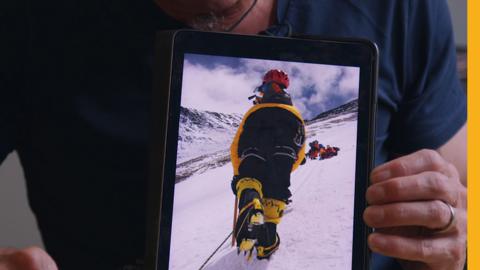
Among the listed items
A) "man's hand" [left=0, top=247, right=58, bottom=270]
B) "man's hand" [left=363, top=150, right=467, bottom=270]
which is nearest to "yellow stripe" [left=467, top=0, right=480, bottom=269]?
"man's hand" [left=363, top=150, right=467, bottom=270]

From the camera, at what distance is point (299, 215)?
42 centimetres

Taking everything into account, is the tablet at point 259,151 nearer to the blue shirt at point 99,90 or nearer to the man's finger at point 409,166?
the man's finger at point 409,166

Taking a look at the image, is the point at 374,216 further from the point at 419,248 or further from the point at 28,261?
the point at 28,261

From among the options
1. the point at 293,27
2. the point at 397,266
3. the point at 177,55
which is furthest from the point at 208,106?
the point at 397,266

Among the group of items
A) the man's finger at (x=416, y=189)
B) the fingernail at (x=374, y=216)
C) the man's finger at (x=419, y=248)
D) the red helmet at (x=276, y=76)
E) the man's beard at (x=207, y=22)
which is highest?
the man's beard at (x=207, y=22)

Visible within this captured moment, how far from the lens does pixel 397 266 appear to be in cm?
60

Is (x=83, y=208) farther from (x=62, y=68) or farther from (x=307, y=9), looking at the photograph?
(x=307, y=9)

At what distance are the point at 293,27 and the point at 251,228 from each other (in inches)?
8.4

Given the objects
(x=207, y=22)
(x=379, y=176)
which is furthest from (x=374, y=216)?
(x=207, y=22)

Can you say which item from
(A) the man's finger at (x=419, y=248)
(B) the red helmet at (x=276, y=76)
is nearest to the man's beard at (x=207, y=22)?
(B) the red helmet at (x=276, y=76)

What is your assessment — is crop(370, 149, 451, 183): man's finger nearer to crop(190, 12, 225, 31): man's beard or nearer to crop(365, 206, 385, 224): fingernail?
crop(365, 206, 385, 224): fingernail

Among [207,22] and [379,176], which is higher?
[207,22]

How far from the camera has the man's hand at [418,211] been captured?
0.42 m

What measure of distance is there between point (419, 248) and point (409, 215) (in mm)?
35
